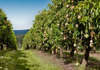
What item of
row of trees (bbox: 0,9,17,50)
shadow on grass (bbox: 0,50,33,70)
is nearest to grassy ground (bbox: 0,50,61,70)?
shadow on grass (bbox: 0,50,33,70)

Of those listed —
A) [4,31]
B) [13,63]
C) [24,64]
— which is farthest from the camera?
[4,31]

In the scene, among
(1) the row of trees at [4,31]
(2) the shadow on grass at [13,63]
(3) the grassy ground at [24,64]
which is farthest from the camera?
(1) the row of trees at [4,31]

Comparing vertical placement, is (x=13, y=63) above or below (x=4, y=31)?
below

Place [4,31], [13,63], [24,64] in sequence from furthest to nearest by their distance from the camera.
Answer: [4,31] → [13,63] → [24,64]

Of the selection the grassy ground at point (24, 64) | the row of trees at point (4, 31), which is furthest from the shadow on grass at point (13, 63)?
the row of trees at point (4, 31)

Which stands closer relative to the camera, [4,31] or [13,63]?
[13,63]

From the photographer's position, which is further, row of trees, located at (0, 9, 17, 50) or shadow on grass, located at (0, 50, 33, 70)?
row of trees, located at (0, 9, 17, 50)

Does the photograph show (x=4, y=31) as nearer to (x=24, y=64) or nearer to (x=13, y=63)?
(x=13, y=63)

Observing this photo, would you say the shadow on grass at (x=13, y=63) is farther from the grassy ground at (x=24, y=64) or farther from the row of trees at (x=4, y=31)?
the row of trees at (x=4, y=31)

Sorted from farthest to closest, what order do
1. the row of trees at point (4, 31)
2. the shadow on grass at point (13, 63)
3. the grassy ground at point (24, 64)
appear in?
1. the row of trees at point (4, 31)
2. the grassy ground at point (24, 64)
3. the shadow on grass at point (13, 63)

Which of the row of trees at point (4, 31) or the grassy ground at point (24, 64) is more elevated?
the row of trees at point (4, 31)

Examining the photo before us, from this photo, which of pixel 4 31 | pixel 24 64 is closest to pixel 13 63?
pixel 24 64

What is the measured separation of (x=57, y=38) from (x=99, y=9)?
215 inches

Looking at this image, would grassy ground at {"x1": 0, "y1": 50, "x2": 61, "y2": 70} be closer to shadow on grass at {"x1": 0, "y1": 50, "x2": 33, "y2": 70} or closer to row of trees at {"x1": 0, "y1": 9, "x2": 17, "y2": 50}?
shadow on grass at {"x1": 0, "y1": 50, "x2": 33, "y2": 70}
